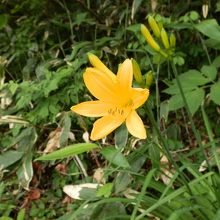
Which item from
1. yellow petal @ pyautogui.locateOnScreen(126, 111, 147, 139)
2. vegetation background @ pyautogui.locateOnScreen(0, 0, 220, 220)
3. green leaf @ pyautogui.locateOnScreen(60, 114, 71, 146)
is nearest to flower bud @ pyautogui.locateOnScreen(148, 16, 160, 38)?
yellow petal @ pyautogui.locateOnScreen(126, 111, 147, 139)

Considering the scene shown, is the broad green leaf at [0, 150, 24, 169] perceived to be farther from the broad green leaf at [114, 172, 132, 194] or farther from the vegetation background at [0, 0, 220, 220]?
the broad green leaf at [114, 172, 132, 194]

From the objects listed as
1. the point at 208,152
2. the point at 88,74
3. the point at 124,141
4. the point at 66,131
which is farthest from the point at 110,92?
the point at 208,152

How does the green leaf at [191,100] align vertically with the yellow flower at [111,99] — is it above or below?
below

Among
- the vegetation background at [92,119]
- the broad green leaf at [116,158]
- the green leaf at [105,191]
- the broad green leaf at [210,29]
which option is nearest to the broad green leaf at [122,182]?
the vegetation background at [92,119]

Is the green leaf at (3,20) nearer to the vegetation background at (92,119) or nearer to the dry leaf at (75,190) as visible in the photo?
the vegetation background at (92,119)

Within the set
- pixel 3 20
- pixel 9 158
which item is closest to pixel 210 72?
pixel 9 158

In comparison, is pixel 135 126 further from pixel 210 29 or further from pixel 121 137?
pixel 210 29

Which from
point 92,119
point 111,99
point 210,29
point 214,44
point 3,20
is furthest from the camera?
point 3,20
